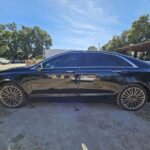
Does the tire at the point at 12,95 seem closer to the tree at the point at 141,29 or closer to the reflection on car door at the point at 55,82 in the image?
the reflection on car door at the point at 55,82

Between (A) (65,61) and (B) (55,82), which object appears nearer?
(B) (55,82)

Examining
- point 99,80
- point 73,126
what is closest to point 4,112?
point 73,126

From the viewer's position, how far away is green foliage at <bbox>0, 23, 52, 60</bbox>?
56812 millimetres

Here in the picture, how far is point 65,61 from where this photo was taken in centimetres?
487

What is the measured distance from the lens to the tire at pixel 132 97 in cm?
475

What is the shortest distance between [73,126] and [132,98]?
6.04 feet

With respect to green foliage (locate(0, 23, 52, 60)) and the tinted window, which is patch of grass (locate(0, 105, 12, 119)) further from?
green foliage (locate(0, 23, 52, 60))

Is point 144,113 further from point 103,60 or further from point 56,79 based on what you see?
point 56,79

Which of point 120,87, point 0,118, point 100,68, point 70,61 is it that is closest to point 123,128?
point 120,87

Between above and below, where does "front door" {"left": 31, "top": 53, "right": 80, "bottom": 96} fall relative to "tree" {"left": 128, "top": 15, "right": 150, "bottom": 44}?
below

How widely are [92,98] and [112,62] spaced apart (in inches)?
Result: 41.8

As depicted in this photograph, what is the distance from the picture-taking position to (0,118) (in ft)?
13.7

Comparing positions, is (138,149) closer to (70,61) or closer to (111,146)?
(111,146)

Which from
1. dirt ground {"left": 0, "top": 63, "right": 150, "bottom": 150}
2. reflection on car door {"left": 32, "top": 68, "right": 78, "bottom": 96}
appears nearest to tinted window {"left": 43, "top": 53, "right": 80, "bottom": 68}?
reflection on car door {"left": 32, "top": 68, "right": 78, "bottom": 96}
